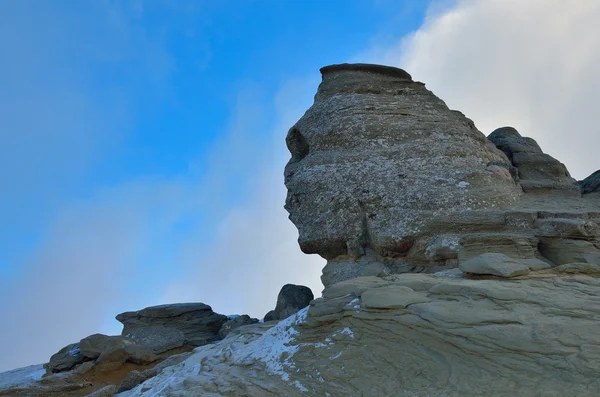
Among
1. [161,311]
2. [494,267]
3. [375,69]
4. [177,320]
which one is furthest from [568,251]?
[161,311]

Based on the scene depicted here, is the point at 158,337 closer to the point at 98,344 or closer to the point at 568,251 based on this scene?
the point at 98,344

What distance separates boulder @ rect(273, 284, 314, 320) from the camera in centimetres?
1466

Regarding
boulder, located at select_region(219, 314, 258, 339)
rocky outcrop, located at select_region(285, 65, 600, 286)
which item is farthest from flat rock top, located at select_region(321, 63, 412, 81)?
boulder, located at select_region(219, 314, 258, 339)

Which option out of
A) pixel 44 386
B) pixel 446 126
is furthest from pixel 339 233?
pixel 44 386

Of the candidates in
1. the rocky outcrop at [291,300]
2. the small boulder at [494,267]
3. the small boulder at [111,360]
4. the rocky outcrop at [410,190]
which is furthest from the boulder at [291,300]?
the small boulder at [494,267]

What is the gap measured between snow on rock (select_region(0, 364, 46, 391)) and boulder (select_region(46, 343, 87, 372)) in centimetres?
50

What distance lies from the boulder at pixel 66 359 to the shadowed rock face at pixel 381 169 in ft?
26.8

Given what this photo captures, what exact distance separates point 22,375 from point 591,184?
2096cm

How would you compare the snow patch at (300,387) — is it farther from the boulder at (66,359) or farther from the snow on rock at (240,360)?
the boulder at (66,359)

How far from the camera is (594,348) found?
19.0 ft

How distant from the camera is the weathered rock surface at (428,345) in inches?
232

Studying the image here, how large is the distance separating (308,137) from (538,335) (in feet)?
35.0

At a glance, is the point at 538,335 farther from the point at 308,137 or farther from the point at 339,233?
the point at 308,137

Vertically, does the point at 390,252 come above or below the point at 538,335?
above
